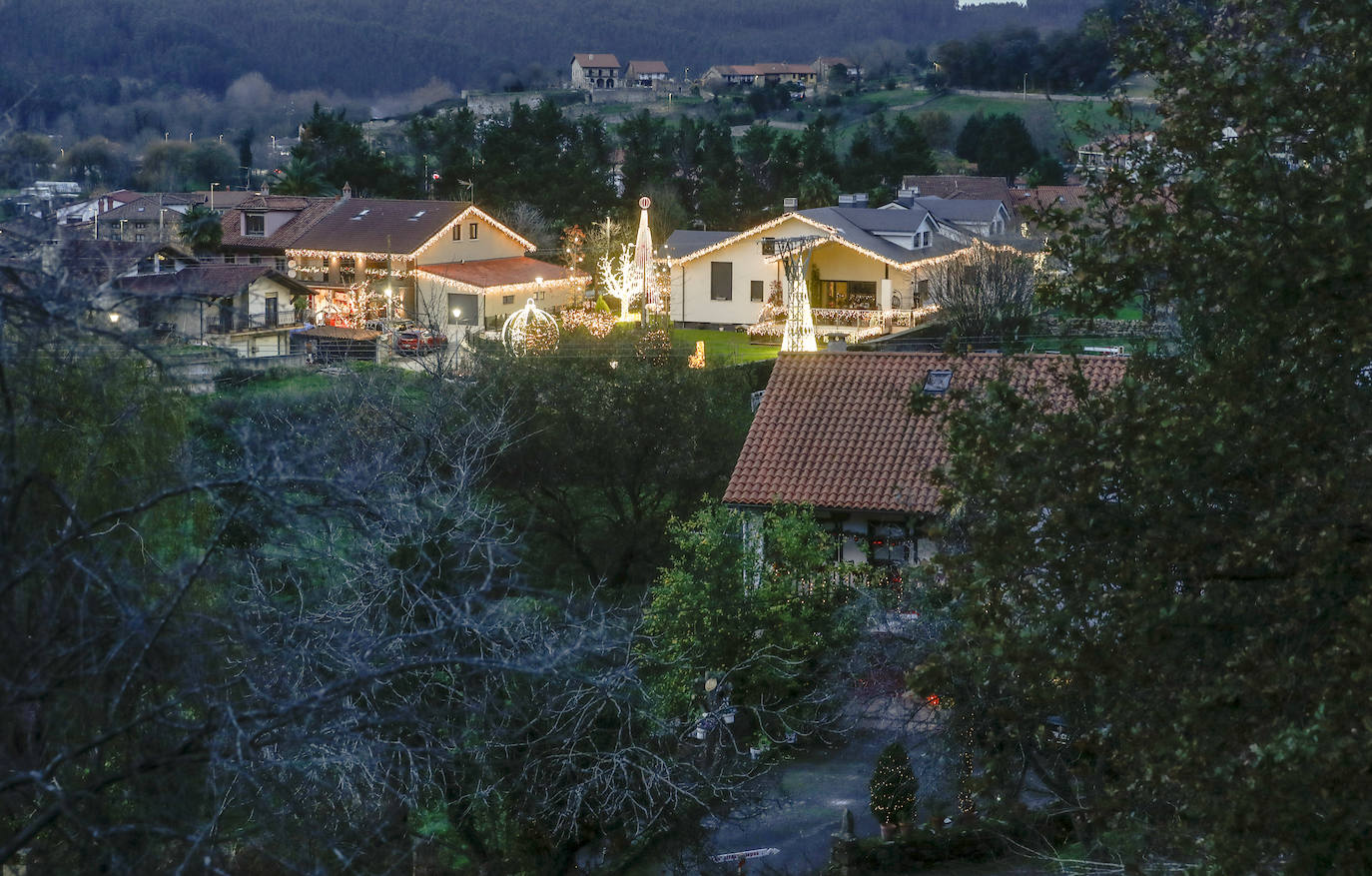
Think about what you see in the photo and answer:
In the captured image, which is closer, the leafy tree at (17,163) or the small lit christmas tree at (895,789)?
the leafy tree at (17,163)

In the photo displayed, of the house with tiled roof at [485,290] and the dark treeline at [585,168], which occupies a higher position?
the dark treeline at [585,168]

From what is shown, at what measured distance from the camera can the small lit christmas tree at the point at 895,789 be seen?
14.9 metres

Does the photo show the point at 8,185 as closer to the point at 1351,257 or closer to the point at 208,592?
the point at 208,592

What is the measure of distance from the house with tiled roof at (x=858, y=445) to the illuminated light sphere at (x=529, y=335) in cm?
731

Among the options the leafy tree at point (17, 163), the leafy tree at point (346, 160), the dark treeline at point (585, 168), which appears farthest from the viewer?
the leafy tree at point (346, 160)

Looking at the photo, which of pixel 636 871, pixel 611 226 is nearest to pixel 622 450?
pixel 636 871

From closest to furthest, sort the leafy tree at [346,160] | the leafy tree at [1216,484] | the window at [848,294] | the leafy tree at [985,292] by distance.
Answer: the leafy tree at [1216,484] < the leafy tree at [985,292] < the window at [848,294] < the leafy tree at [346,160]

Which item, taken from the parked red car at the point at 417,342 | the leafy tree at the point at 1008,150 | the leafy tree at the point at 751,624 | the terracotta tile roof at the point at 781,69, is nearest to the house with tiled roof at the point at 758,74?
the terracotta tile roof at the point at 781,69

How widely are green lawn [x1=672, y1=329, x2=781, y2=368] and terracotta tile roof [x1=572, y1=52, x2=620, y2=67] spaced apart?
285 ft

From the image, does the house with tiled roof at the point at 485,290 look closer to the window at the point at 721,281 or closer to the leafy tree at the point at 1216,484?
the window at the point at 721,281

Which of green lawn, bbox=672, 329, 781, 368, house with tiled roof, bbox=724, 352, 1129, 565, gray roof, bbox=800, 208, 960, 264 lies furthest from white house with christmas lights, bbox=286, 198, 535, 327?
house with tiled roof, bbox=724, 352, 1129, 565

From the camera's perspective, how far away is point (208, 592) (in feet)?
23.4

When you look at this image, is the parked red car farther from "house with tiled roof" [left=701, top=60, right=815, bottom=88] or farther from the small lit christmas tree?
"house with tiled roof" [left=701, top=60, right=815, bottom=88]

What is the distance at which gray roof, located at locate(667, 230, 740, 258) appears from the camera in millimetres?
48188
